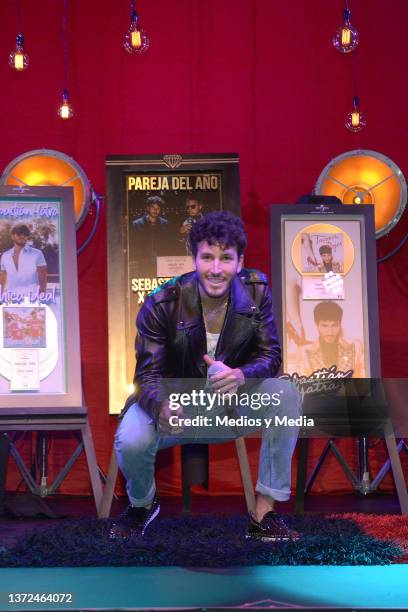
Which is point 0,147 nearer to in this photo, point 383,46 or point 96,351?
point 96,351

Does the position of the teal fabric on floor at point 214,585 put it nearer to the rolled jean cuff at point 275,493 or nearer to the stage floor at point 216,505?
the rolled jean cuff at point 275,493

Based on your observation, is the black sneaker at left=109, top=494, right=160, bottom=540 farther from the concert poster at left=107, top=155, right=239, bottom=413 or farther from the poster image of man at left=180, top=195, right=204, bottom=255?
the poster image of man at left=180, top=195, right=204, bottom=255

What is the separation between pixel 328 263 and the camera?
422 centimetres

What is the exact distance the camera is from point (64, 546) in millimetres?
2662

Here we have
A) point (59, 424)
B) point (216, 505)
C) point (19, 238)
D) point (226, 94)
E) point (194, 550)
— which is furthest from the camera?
point (226, 94)

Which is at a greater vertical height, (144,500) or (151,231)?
(151,231)

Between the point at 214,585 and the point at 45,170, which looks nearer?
the point at 214,585

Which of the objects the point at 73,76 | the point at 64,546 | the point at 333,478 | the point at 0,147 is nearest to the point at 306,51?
the point at 73,76

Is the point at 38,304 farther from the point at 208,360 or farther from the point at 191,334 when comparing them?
the point at 208,360

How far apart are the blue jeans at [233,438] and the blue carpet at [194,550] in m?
0.17

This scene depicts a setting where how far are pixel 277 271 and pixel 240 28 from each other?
1658 mm

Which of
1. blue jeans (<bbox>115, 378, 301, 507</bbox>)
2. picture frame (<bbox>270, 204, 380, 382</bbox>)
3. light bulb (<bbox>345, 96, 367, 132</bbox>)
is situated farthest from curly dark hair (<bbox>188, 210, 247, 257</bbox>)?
light bulb (<bbox>345, 96, 367, 132</bbox>)

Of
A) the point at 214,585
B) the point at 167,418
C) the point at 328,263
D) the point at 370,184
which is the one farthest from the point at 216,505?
the point at 214,585

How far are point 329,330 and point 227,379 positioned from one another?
5.49ft
